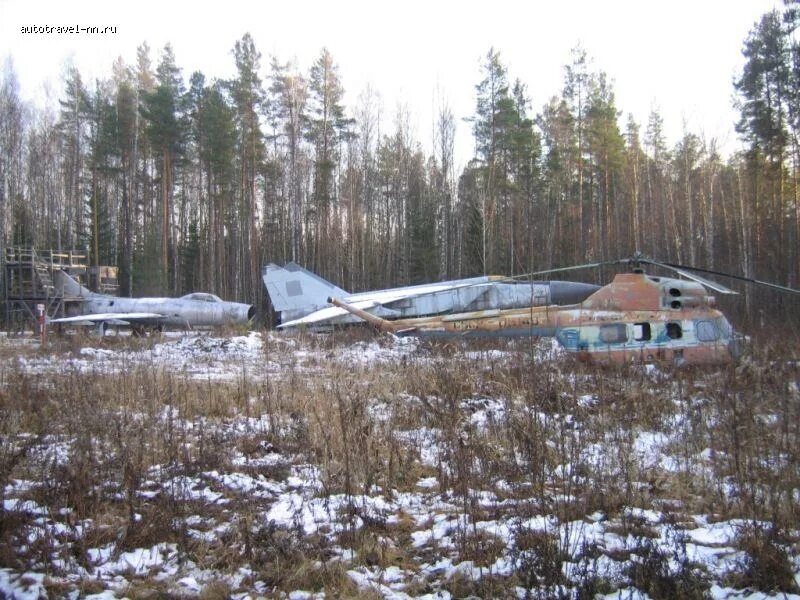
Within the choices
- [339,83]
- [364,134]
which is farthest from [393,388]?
[364,134]

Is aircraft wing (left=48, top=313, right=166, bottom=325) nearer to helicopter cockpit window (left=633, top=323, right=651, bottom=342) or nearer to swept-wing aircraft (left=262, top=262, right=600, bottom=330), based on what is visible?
swept-wing aircraft (left=262, top=262, right=600, bottom=330)

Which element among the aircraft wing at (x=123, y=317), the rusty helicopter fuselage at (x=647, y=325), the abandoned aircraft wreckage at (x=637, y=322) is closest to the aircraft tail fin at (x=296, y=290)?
the aircraft wing at (x=123, y=317)

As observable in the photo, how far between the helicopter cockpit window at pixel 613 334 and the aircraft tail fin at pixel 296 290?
A: 36.3 feet

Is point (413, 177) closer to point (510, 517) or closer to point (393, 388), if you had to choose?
point (393, 388)

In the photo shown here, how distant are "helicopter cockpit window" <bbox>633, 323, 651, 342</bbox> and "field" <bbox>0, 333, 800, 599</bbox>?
8.29ft

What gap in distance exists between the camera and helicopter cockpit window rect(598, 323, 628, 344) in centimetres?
923

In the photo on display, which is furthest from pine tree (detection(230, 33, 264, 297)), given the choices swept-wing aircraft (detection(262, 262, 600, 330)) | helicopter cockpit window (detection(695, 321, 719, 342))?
helicopter cockpit window (detection(695, 321, 719, 342))

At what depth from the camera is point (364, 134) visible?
119 ft

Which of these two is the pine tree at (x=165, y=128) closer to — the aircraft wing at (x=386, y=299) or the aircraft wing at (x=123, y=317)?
the aircraft wing at (x=123, y=317)

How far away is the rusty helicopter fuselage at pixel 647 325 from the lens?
8875mm

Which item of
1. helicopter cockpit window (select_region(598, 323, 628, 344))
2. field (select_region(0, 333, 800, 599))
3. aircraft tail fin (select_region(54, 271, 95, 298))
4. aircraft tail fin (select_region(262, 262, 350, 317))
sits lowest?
field (select_region(0, 333, 800, 599))

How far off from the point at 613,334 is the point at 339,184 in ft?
101

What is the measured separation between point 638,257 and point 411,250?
76.1 ft

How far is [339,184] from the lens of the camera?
3756 centimetres
